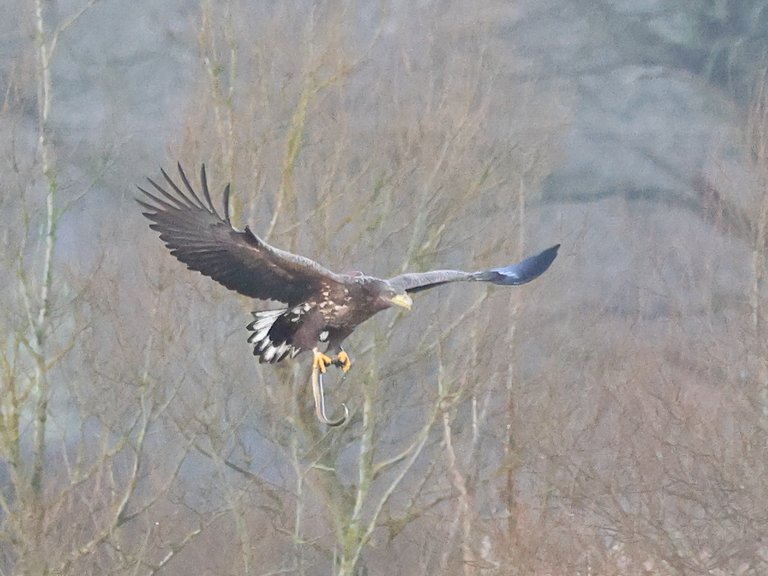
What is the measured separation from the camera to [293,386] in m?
9.85

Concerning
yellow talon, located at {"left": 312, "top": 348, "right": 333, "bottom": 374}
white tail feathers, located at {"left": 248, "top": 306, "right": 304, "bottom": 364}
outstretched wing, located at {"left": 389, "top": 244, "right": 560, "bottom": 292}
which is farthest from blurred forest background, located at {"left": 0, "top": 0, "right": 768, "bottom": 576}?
yellow talon, located at {"left": 312, "top": 348, "right": 333, "bottom": 374}

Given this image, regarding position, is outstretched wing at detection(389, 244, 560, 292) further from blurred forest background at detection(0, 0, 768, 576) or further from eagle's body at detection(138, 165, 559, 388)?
blurred forest background at detection(0, 0, 768, 576)

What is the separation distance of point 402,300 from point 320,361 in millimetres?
288

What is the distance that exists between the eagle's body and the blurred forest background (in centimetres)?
528

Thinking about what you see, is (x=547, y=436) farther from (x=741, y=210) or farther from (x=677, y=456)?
(x=741, y=210)

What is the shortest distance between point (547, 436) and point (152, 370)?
3.52 meters

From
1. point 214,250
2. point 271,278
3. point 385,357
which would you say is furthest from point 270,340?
point 385,357

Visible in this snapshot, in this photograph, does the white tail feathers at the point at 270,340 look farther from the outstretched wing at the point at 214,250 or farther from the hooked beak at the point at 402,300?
the hooked beak at the point at 402,300

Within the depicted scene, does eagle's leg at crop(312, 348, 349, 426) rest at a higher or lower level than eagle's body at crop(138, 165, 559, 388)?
lower

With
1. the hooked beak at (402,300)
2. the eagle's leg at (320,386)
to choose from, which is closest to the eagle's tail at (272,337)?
the eagle's leg at (320,386)

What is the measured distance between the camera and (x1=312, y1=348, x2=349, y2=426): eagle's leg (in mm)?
2521

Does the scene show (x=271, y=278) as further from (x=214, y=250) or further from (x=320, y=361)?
(x=320, y=361)

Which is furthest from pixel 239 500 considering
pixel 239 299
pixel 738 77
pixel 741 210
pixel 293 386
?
pixel 738 77

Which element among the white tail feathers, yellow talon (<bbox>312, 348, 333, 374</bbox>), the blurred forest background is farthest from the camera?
the blurred forest background
